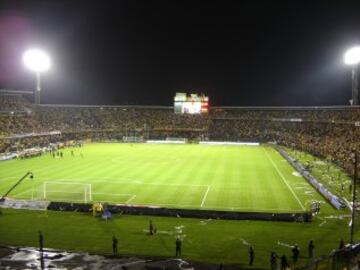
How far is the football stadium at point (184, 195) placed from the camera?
82.5ft

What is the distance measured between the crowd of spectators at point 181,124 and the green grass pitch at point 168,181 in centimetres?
1645

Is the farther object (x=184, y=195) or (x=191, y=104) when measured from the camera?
(x=191, y=104)

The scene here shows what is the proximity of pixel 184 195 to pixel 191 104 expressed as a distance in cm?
6912

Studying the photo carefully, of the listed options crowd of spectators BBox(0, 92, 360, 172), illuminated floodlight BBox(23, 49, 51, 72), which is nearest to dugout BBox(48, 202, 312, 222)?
crowd of spectators BBox(0, 92, 360, 172)

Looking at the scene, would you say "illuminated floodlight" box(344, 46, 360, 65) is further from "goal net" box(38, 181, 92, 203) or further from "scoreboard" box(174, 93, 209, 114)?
"goal net" box(38, 181, 92, 203)

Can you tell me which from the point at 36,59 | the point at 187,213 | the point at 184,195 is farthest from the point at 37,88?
the point at 187,213

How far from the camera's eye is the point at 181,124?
113 meters

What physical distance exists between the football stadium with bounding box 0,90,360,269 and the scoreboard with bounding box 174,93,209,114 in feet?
44.2

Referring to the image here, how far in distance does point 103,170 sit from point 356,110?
4654cm

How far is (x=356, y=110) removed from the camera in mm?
76812

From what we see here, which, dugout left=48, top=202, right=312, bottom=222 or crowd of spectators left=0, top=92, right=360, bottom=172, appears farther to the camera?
crowd of spectators left=0, top=92, right=360, bottom=172

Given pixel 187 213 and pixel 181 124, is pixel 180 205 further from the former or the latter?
pixel 181 124

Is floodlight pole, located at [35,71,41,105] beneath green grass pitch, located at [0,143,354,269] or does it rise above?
above

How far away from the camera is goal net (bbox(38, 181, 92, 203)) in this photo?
36375 mm
